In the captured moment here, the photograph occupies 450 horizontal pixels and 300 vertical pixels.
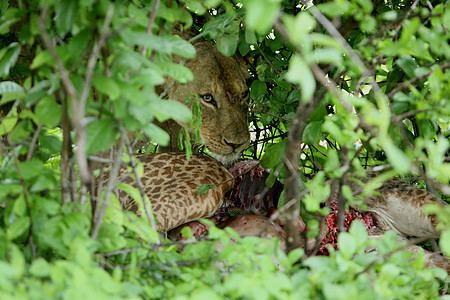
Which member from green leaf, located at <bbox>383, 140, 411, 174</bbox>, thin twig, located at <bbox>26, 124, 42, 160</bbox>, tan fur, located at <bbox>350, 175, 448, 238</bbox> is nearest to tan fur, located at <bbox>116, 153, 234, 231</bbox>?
tan fur, located at <bbox>350, 175, 448, 238</bbox>

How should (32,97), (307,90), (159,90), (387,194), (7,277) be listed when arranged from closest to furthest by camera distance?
(307,90) → (7,277) → (32,97) → (387,194) → (159,90)

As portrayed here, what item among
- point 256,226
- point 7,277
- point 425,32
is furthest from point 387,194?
point 7,277

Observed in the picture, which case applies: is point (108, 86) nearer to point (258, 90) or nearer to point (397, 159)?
point (397, 159)

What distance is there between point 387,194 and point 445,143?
1885 mm

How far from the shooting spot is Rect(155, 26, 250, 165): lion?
11.4ft

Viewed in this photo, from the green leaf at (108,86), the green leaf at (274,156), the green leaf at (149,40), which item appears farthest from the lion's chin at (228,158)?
the green leaf at (108,86)

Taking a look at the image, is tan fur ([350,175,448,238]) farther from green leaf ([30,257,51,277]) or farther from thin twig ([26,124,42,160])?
green leaf ([30,257,51,277])

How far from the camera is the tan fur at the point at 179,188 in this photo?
292 centimetres

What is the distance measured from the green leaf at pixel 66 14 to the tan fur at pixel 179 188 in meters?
1.44

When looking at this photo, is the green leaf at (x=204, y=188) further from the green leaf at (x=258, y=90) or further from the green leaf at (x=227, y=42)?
the green leaf at (x=227, y=42)

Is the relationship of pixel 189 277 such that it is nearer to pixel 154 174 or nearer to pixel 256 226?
pixel 256 226

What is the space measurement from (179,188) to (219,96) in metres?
0.82

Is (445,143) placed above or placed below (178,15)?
below

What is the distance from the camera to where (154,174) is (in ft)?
10.7
